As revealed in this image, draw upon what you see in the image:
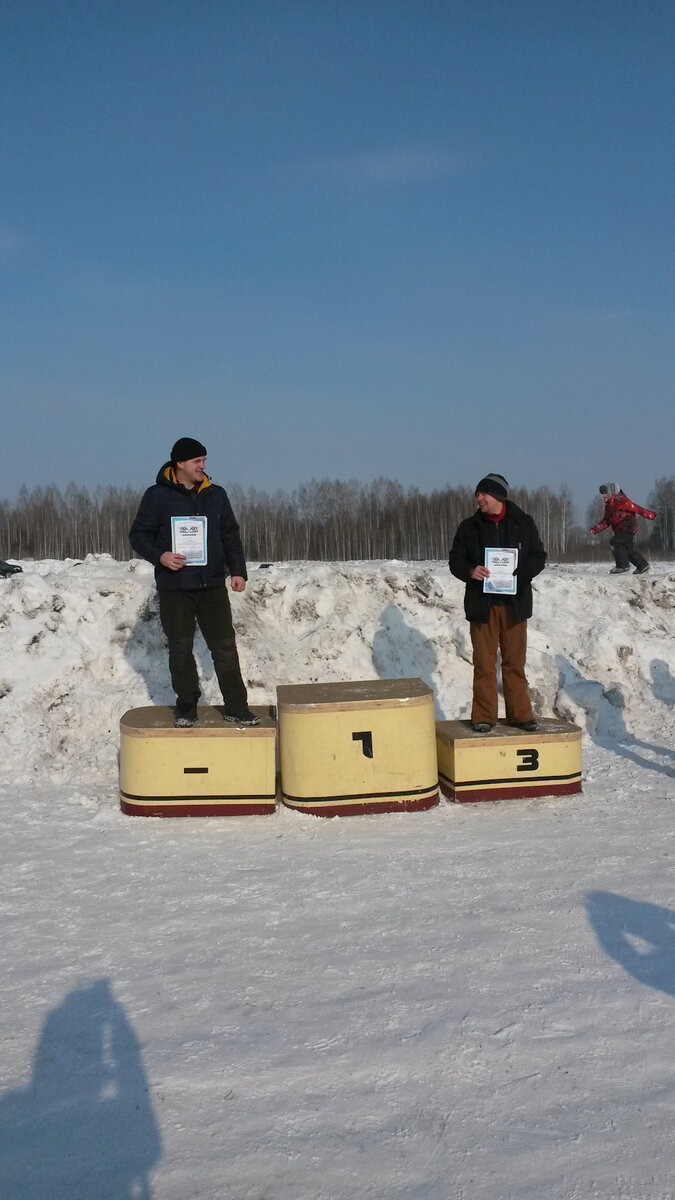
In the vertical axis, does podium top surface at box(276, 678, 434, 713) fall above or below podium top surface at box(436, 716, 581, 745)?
above

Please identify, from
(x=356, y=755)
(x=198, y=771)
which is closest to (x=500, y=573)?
(x=356, y=755)

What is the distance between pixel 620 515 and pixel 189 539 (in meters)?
8.49

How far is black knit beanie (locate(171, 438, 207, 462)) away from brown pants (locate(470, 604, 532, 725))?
2.55m

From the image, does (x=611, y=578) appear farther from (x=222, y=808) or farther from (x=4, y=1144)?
(x=4, y=1144)

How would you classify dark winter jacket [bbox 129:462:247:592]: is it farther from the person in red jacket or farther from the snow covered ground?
the person in red jacket

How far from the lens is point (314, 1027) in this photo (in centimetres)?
345

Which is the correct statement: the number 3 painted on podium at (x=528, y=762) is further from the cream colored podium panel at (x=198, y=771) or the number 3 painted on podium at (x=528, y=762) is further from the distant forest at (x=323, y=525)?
the distant forest at (x=323, y=525)

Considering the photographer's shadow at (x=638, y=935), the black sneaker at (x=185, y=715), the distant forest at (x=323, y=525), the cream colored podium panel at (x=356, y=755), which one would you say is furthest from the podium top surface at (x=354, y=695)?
the distant forest at (x=323, y=525)

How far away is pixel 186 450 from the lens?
22.3ft

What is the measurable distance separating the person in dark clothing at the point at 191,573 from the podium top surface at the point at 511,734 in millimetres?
1504

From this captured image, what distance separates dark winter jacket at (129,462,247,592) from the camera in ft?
22.4

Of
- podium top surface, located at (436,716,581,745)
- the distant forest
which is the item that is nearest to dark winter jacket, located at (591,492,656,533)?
podium top surface, located at (436,716,581,745)

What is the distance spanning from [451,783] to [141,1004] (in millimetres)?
3618

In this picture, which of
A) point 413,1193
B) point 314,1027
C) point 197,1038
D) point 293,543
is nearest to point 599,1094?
point 413,1193
